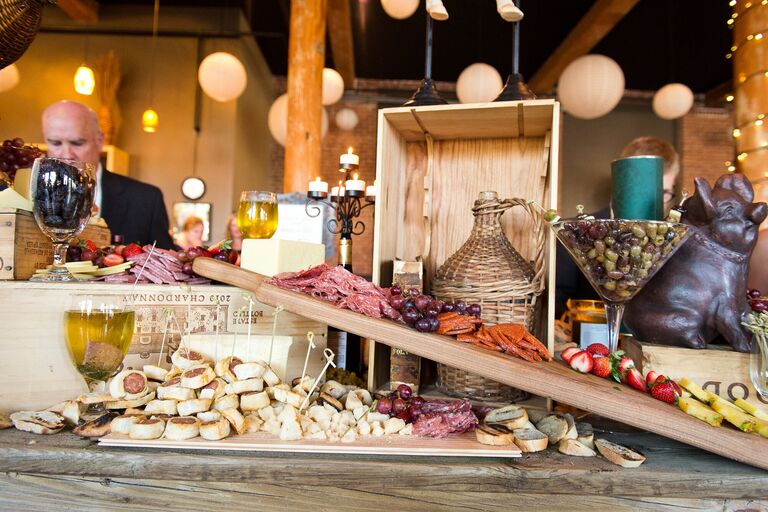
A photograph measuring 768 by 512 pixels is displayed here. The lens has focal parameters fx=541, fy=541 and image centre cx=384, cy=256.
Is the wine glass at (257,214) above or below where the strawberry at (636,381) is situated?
above

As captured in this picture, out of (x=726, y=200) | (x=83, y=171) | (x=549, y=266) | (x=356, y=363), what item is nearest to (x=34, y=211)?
(x=83, y=171)

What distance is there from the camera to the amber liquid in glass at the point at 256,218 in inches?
48.4

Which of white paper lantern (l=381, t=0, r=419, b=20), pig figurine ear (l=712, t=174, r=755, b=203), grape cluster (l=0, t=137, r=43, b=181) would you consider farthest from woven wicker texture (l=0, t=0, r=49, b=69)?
white paper lantern (l=381, t=0, r=419, b=20)

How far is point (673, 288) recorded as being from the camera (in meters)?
1.00

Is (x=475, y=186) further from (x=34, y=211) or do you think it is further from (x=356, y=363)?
(x=34, y=211)

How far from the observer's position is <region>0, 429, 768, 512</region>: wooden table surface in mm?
770

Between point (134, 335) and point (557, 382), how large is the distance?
0.78 meters

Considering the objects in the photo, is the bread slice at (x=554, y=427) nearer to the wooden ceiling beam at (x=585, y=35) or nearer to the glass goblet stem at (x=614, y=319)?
the glass goblet stem at (x=614, y=319)

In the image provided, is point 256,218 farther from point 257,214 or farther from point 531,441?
point 531,441

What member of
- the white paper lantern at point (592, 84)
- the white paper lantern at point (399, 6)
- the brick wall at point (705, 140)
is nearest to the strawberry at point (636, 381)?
the white paper lantern at point (399, 6)

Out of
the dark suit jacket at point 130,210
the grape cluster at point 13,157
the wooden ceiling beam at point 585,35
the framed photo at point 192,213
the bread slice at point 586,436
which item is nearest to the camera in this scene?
the bread slice at point 586,436

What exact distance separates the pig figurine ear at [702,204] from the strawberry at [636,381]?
33cm

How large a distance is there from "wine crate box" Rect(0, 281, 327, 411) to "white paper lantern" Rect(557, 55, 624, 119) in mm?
3593

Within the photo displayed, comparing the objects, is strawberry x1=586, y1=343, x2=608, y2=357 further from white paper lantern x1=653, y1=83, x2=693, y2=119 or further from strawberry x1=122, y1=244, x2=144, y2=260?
white paper lantern x1=653, y1=83, x2=693, y2=119
